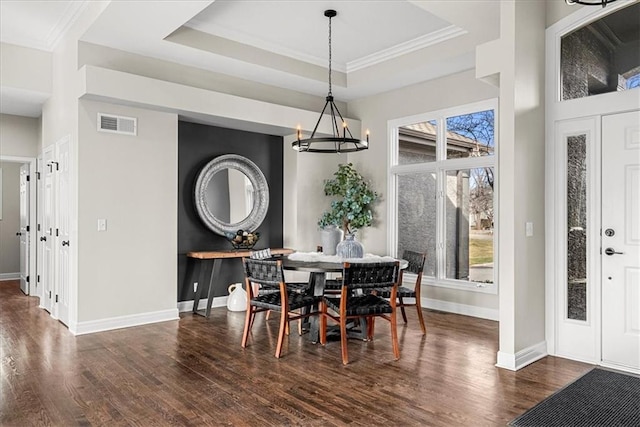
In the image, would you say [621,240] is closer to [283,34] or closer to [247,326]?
[247,326]

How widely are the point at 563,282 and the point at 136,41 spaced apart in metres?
4.79

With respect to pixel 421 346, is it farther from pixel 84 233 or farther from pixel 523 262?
pixel 84 233

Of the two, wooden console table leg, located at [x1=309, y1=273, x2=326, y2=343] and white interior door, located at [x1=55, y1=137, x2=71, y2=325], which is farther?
white interior door, located at [x1=55, y1=137, x2=71, y2=325]

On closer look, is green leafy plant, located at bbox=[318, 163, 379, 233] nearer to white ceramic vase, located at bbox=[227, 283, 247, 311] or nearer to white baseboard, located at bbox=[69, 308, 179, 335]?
white ceramic vase, located at bbox=[227, 283, 247, 311]

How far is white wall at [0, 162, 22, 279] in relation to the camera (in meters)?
8.87

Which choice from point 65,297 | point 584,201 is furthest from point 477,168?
point 65,297

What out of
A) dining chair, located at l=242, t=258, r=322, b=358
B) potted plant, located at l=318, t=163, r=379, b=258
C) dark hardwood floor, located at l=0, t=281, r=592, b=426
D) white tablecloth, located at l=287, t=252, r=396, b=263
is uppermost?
potted plant, located at l=318, t=163, r=379, b=258

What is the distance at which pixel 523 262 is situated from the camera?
3.78 meters

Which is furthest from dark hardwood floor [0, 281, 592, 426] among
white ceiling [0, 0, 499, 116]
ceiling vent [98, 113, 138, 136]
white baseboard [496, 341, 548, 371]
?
white ceiling [0, 0, 499, 116]

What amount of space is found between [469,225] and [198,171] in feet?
11.7

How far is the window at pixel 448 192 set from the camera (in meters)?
5.57

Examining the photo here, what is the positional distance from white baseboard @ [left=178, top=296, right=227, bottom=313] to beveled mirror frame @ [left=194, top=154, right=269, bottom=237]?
89cm

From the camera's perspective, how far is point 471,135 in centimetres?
570

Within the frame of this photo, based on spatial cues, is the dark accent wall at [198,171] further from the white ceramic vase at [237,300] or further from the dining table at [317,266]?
the dining table at [317,266]
